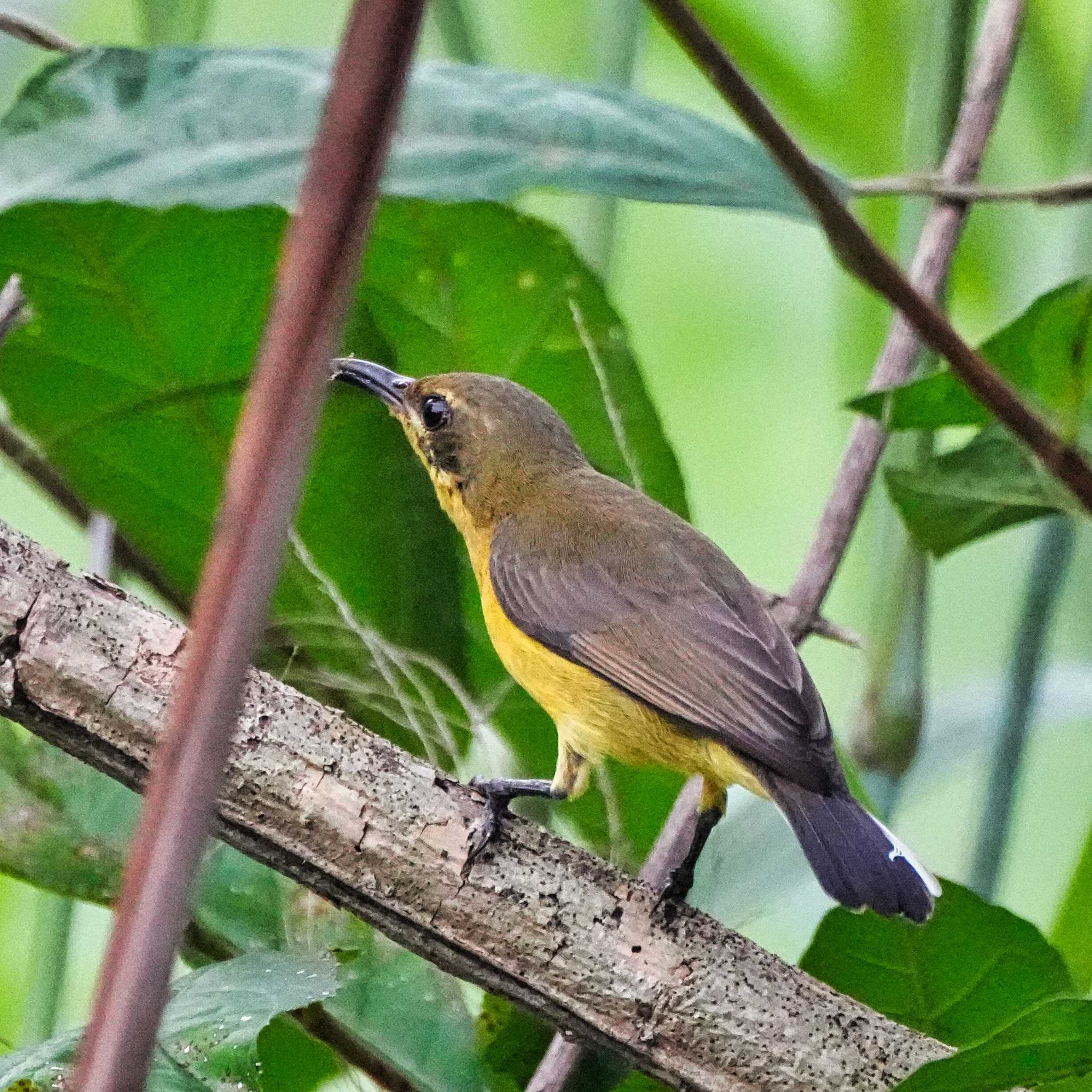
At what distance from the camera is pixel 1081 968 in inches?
77.4

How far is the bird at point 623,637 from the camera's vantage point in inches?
61.3

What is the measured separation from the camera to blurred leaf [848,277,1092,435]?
5.43 ft

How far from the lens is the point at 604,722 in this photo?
5.84 feet

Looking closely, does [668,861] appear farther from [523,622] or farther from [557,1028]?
[557,1028]

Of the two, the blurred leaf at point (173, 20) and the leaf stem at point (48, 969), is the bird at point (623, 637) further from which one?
the leaf stem at point (48, 969)

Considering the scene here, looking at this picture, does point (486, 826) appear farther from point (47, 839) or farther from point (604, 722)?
point (47, 839)

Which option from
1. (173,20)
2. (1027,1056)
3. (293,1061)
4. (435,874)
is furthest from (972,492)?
(173,20)

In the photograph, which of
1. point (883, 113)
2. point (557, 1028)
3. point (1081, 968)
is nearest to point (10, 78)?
point (883, 113)

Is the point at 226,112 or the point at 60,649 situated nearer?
the point at 60,649

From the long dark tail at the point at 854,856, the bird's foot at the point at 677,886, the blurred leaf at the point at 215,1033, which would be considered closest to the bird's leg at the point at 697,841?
the bird's foot at the point at 677,886

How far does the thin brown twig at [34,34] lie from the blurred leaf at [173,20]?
0.38 ft

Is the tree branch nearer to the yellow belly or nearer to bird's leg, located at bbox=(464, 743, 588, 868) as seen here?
bird's leg, located at bbox=(464, 743, 588, 868)

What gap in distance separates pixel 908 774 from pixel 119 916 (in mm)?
2007

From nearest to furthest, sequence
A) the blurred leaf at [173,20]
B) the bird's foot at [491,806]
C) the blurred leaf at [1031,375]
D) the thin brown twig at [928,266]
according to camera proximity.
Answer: the bird's foot at [491,806] → the blurred leaf at [1031,375] → the blurred leaf at [173,20] → the thin brown twig at [928,266]
